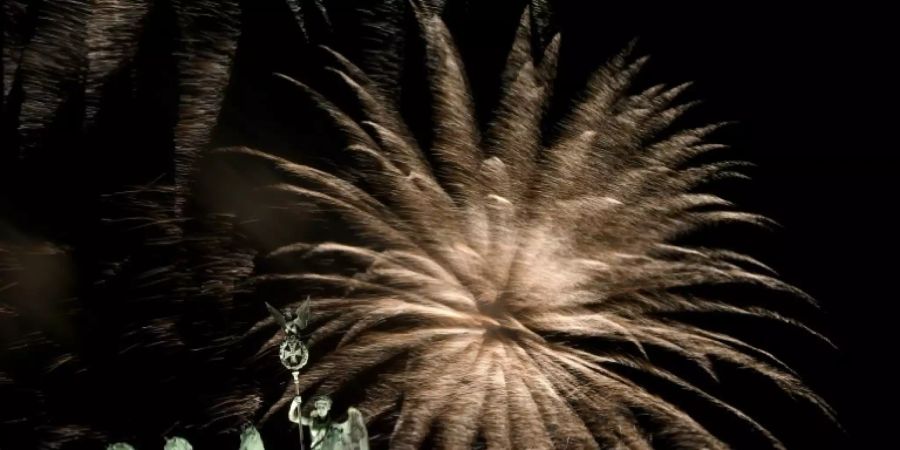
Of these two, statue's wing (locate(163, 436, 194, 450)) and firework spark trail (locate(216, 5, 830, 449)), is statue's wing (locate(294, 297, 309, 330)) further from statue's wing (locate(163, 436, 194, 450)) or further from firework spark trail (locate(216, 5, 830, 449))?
firework spark trail (locate(216, 5, 830, 449))

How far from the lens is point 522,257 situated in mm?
7555

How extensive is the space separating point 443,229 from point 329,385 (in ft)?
5.07

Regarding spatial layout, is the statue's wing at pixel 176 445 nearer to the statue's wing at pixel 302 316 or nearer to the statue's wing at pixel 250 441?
the statue's wing at pixel 250 441

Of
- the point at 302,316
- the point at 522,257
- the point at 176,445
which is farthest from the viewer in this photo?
the point at 522,257

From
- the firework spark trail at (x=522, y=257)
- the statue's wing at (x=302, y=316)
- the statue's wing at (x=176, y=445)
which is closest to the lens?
the statue's wing at (x=176, y=445)

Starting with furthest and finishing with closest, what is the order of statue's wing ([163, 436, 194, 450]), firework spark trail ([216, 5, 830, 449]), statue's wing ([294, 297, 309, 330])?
firework spark trail ([216, 5, 830, 449])
statue's wing ([294, 297, 309, 330])
statue's wing ([163, 436, 194, 450])

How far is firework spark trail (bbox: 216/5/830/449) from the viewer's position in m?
7.52

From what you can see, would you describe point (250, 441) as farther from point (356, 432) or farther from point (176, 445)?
point (356, 432)

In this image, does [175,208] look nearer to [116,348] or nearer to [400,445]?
[116,348]

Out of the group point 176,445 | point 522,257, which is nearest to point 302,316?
point 176,445

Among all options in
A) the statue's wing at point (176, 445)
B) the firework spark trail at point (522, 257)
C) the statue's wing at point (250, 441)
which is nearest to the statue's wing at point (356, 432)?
the statue's wing at point (250, 441)

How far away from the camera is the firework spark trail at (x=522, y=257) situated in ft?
24.7

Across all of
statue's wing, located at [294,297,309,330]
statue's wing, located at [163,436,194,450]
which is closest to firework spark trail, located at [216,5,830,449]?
statue's wing, located at [294,297,309,330]

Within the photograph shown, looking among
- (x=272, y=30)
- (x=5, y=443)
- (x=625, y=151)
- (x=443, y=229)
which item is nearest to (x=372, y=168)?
(x=443, y=229)
